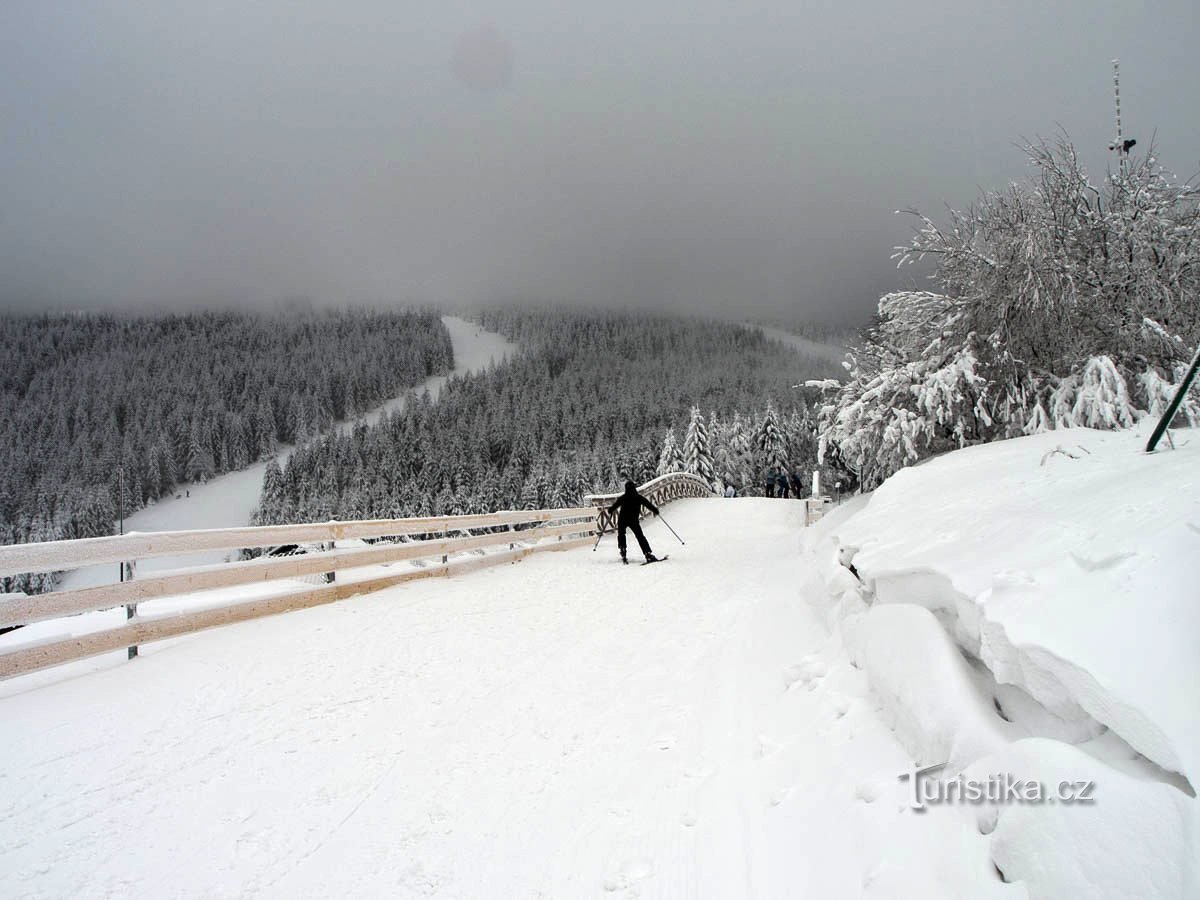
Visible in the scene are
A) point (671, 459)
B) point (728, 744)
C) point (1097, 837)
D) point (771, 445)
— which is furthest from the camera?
point (671, 459)

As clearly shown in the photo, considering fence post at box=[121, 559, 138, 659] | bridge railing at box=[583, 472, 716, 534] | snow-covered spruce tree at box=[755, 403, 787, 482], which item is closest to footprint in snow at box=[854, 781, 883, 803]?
fence post at box=[121, 559, 138, 659]

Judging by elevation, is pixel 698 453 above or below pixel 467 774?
above

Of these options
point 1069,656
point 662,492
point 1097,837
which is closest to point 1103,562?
point 1069,656

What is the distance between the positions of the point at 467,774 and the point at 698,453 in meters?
53.0

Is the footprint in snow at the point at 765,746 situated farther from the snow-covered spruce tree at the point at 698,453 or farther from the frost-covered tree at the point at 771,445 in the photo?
the frost-covered tree at the point at 771,445

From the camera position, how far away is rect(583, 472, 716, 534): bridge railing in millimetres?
18931

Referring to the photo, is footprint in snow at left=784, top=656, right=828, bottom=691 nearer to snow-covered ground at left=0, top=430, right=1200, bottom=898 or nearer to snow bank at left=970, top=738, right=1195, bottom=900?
snow-covered ground at left=0, top=430, right=1200, bottom=898

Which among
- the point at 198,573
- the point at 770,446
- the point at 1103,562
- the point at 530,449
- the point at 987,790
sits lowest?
the point at 987,790

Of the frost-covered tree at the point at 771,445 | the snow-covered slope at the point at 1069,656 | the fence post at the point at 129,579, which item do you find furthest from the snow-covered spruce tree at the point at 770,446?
the fence post at the point at 129,579

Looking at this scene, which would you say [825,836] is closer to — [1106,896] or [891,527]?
[1106,896]

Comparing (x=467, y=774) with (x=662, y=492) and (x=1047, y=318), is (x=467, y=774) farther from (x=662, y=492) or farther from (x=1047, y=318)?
(x=662, y=492)

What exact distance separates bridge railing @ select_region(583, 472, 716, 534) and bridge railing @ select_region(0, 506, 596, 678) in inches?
328

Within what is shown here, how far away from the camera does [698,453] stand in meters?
55.3

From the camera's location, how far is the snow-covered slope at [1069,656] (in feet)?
5.15
